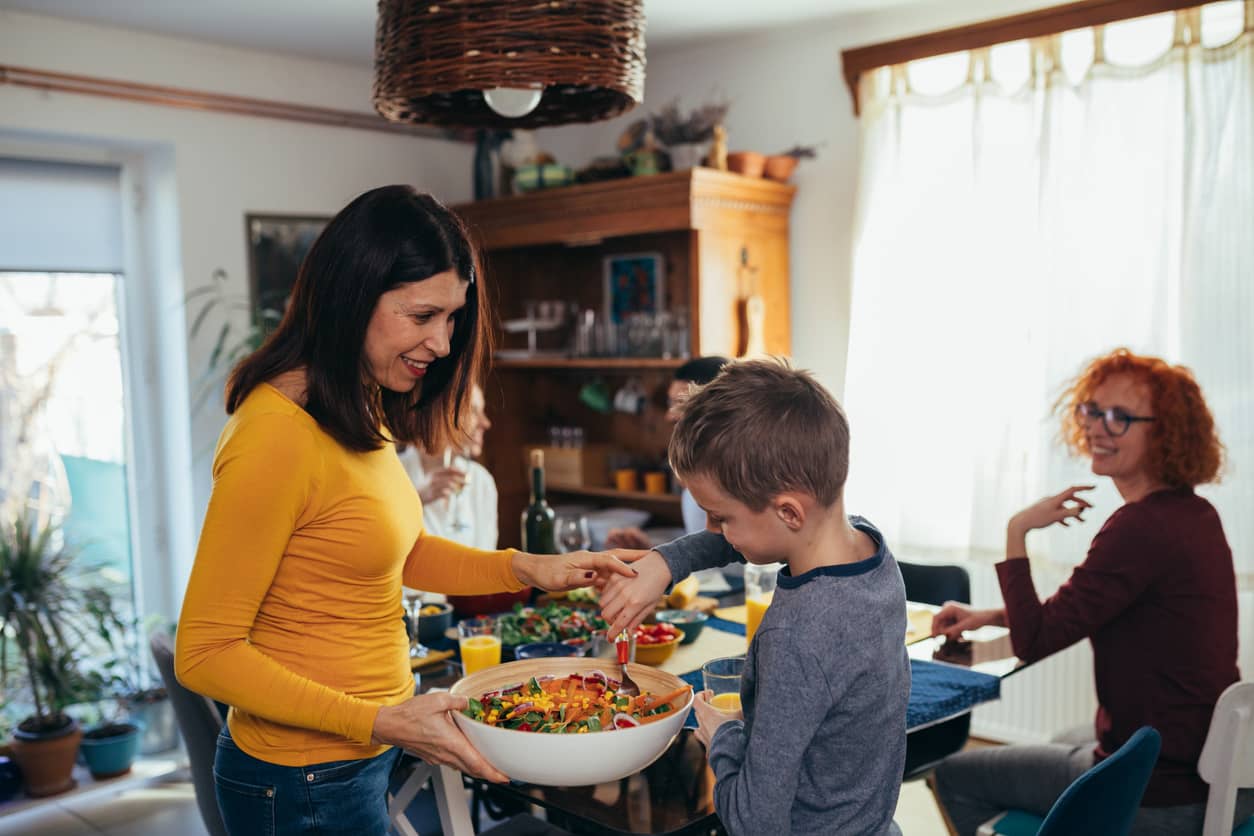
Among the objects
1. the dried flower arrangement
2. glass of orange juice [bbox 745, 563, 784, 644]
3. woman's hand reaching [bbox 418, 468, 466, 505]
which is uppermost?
the dried flower arrangement

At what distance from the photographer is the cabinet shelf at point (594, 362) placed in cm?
388

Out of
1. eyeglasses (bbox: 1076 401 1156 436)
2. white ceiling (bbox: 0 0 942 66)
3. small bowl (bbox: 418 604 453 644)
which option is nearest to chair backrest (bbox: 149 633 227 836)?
small bowl (bbox: 418 604 453 644)

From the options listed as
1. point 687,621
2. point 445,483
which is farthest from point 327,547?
point 445,483

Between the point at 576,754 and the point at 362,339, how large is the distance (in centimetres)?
60

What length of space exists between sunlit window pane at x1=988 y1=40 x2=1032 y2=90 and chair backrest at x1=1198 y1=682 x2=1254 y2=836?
229 cm

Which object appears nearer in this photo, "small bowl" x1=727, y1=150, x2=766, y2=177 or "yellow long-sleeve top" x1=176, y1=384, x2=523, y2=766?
"yellow long-sleeve top" x1=176, y1=384, x2=523, y2=766

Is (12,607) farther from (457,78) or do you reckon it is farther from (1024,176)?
(1024,176)

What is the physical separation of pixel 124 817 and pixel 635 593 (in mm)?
2777

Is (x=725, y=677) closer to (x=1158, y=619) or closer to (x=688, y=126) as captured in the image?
(x=1158, y=619)

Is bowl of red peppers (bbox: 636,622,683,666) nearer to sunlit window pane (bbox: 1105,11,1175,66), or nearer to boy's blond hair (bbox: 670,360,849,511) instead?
boy's blond hair (bbox: 670,360,849,511)

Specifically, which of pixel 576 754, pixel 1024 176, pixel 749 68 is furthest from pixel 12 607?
pixel 1024 176

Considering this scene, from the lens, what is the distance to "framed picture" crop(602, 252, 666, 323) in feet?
14.1

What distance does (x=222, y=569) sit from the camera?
1.30 metres

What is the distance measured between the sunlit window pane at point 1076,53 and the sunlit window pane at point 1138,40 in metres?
0.07
